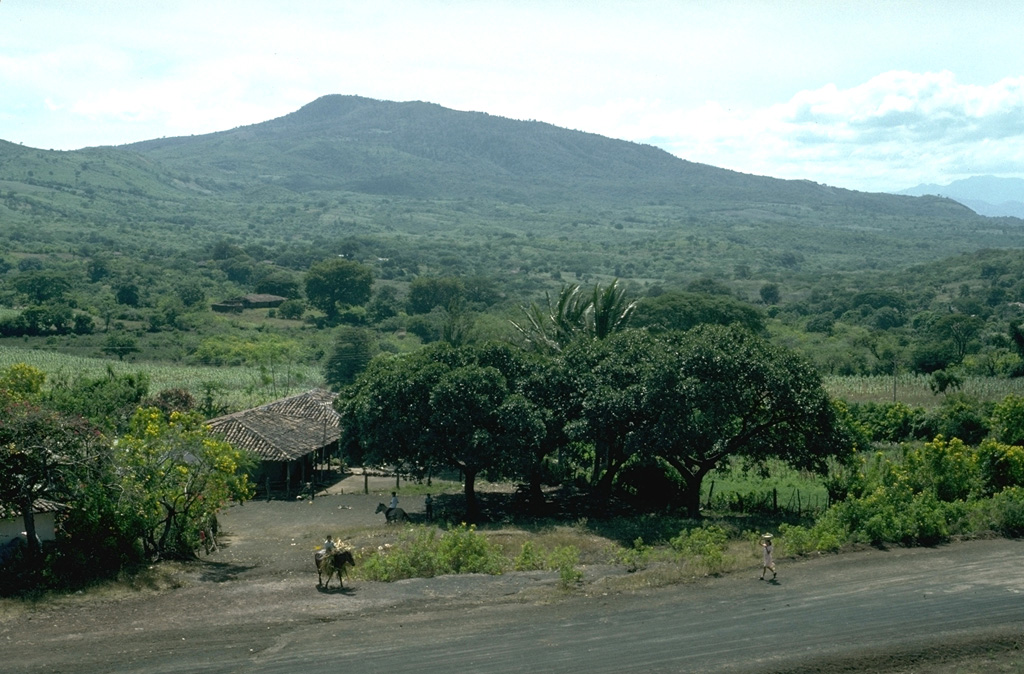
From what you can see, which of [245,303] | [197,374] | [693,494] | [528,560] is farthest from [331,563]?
[245,303]

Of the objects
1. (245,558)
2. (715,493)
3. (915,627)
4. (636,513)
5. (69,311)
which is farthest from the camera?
(69,311)

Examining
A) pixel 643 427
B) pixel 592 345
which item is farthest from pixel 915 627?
pixel 592 345

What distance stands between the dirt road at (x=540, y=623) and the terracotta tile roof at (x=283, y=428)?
11.3m

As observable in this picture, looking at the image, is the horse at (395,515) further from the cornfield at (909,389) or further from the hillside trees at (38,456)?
the cornfield at (909,389)

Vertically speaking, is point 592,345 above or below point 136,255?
below

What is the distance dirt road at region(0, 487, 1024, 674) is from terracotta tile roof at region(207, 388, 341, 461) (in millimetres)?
11286

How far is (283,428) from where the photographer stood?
34.7 metres

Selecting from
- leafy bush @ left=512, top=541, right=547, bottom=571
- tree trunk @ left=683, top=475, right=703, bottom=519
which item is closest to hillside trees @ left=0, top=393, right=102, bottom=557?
leafy bush @ left=512, top=541, right=547, bottom=571

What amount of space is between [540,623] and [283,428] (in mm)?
19294

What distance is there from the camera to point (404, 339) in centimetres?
8394

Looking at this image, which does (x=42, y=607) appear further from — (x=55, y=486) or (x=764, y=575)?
(x=764, y=575)

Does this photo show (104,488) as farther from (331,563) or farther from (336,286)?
(336,286)

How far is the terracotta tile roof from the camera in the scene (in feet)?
107

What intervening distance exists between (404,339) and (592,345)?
55.0 metres
